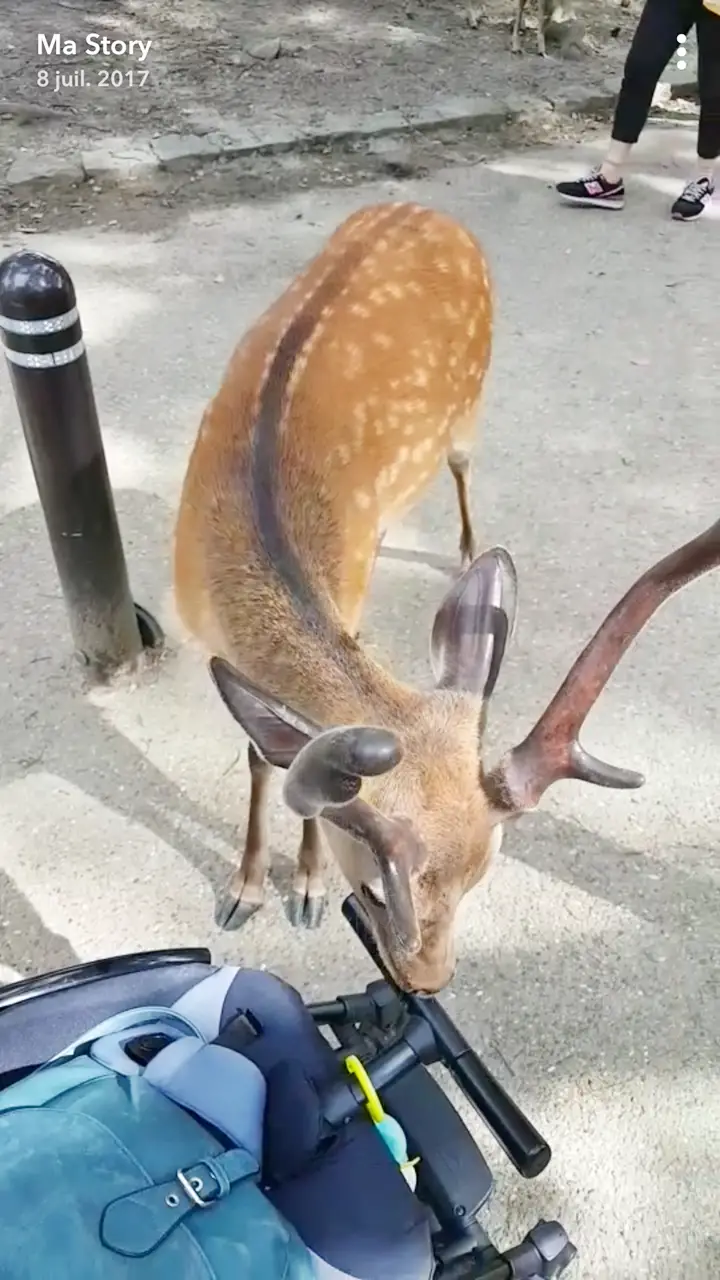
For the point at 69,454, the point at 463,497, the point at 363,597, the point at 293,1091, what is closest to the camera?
the point at 293,1091

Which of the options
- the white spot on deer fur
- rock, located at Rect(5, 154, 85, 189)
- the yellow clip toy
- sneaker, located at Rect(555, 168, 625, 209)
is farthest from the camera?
sneaker, located at Rect(555, 168, 625, 209)

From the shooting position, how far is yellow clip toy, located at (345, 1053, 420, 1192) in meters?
1.46

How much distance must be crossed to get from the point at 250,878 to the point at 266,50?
16.4ft

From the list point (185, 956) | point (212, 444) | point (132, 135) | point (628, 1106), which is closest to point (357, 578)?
point (212, 444)

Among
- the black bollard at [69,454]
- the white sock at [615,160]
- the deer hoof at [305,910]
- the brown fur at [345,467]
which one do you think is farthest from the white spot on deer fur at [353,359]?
the white sock at [615,160]

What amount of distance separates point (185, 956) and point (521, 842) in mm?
960

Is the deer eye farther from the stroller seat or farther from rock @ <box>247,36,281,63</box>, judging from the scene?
rock @ <box>247,36,281,63</box>

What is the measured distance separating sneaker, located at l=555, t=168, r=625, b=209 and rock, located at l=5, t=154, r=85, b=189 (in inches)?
79.5

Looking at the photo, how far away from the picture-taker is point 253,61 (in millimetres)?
5797

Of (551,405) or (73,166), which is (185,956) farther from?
(73,166)

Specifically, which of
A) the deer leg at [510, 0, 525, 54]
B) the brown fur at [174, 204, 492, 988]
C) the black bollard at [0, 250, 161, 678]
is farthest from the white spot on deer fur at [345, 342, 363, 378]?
the deer leg at [510, 0, 525, 54]

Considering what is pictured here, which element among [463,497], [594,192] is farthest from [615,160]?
[463,497]

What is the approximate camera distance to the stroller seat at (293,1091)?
4.32ft

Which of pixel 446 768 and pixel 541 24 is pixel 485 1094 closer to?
pixel 446 768
